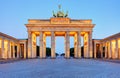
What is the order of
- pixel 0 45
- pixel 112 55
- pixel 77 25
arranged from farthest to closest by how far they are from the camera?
pixel 77 25
pixel 112 55
pixel 0 45

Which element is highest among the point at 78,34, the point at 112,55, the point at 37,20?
the point at 37,20

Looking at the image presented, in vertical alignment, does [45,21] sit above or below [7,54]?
above

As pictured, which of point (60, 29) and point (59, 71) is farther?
point (60, 29)

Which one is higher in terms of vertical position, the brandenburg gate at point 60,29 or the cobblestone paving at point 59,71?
the brandenburg gate at point 60,29

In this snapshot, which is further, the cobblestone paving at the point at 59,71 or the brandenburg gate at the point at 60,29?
the brandenburg gate at the point at 60,29

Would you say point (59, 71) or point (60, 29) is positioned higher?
point (60, 29)

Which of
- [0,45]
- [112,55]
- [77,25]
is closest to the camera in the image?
[0,45]

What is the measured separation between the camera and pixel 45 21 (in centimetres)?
7044

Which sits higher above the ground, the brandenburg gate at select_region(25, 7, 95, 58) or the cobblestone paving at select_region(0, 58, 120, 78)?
the brandenburg gate at select_region(25, 7, 95, 58)

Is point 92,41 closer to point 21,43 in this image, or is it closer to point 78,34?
point 78,34

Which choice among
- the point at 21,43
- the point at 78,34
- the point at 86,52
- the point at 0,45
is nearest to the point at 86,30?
the point at 78,34

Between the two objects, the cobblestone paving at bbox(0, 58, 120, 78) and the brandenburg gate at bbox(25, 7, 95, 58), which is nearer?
the cobblestone paving at bbox(0, 58, 120, 78)

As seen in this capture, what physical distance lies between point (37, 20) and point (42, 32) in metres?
4.10

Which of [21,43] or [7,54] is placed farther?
[21,43]
